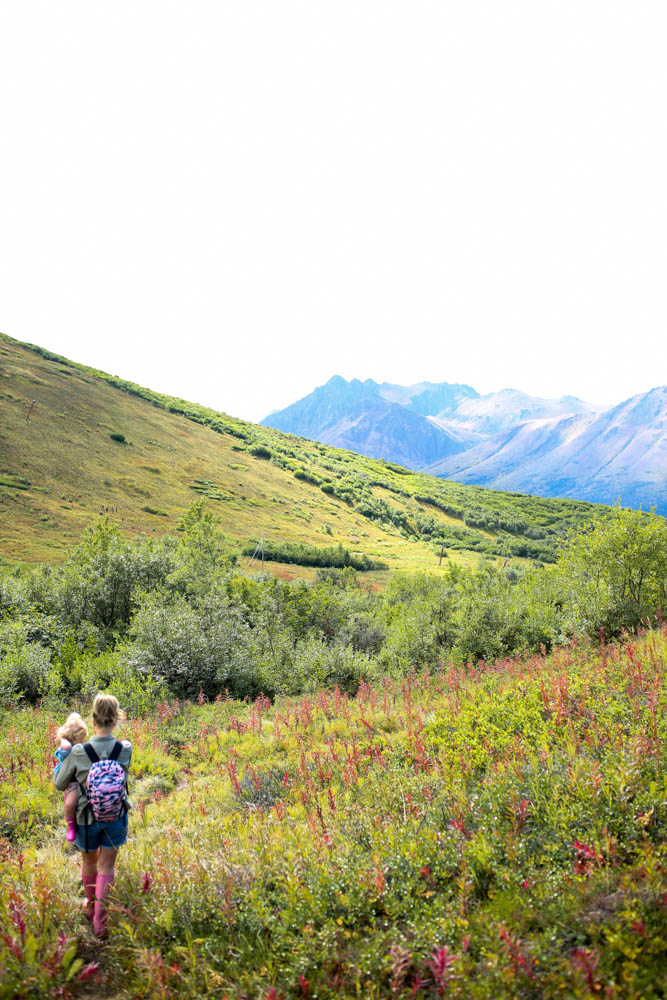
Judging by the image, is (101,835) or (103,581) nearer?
(101,835)

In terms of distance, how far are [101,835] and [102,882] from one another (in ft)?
1.33

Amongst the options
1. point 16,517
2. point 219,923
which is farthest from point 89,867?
point 16,517

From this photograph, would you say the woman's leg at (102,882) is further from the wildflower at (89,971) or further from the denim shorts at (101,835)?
the wildflower at (89,971)

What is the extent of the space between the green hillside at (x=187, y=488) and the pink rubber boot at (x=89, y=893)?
5028 cm

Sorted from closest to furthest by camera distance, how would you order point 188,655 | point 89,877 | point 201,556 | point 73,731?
point 89,877 → point 73,731 → point 188,655 → point 201,556

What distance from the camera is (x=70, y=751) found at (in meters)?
4.89

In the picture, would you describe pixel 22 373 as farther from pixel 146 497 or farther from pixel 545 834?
pixel 545 834

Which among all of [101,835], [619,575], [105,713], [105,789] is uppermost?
[619,575]

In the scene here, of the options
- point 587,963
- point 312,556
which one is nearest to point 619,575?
point 587,963

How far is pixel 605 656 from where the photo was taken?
877cm

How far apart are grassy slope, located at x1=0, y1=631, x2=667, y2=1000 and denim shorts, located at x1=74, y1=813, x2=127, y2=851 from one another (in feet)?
1.47

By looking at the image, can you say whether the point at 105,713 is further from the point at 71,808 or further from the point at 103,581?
the point at 103,581

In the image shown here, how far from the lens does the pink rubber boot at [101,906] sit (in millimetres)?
4367

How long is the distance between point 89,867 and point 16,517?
66.3m
